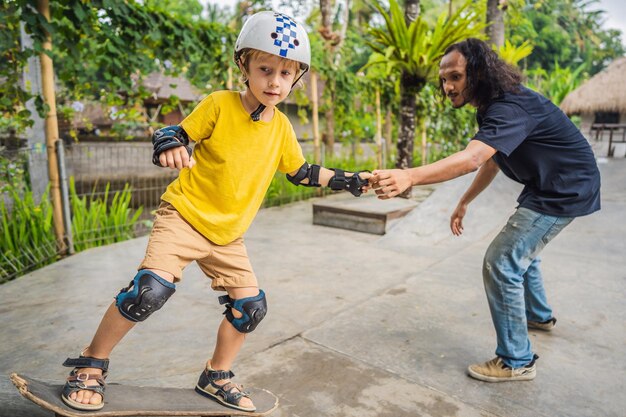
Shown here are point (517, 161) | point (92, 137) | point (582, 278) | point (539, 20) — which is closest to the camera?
point (517, 161)

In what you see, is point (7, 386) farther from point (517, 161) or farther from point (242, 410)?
point (517, 161)

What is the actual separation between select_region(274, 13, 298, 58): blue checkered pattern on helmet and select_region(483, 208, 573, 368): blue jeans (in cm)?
144

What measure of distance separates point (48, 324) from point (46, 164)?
222 cm

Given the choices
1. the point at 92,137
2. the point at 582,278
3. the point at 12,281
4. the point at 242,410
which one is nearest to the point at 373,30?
the point at 582,278

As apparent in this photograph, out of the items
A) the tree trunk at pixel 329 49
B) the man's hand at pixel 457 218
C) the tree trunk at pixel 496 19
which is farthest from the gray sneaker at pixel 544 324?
the tree trunk at pixel 496 19

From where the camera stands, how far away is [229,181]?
6.23 ft

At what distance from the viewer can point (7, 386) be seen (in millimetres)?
1799

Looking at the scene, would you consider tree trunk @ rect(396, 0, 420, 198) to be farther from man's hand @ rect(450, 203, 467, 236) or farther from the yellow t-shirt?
the yellow t-shirt

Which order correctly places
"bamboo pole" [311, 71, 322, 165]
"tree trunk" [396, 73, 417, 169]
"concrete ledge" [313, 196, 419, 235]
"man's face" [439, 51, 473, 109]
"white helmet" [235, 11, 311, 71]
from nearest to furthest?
1. "white helmet" [235, 11, 311, 71]
2. "man's face" [439, 51, 473, 109]
3. "concrete ledge" [313, 196, 419, 235]
4. "tree trunk" [396, 73, 417, 169]
5. "bamboo pole" [311, 71, 322, 165]

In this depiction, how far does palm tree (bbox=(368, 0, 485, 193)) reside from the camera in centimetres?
632

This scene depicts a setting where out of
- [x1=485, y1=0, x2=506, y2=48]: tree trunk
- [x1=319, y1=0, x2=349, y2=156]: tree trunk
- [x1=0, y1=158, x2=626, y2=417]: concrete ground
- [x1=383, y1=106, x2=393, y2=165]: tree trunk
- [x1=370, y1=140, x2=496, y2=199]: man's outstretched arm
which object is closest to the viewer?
[x1=370, y1=140, x2=496, y2=199]: man's outstretched arm

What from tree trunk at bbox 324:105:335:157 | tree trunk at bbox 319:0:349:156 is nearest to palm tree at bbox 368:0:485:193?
tree trunk at bbox 319:0:349:156

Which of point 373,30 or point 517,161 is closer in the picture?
point 517,161

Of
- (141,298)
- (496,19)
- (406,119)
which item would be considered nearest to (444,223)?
(406,119)
